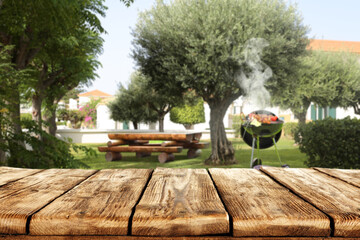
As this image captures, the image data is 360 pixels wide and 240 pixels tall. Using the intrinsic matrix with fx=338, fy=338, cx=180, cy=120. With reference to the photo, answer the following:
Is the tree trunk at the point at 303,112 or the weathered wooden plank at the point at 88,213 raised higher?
the tree trunk at the point at 303,112

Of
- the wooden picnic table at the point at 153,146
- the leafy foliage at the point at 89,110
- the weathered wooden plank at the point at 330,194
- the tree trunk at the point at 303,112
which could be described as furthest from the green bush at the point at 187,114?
the weathered wooden plank at the point at 330,194

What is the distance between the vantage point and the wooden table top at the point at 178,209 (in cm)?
110

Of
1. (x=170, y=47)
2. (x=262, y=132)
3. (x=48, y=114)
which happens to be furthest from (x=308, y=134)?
(x=48, y=114)

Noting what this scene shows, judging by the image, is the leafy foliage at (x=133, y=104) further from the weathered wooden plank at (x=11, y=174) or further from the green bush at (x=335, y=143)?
the weathered wooden plank at (x=11, y=174)

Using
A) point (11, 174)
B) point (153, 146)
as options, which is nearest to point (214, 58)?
point (153, 146)

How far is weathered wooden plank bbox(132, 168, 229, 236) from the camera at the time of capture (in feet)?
3.59

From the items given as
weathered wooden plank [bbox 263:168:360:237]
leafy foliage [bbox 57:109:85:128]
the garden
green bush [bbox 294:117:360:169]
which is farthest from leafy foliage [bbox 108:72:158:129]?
weathered wooden plank [bbox 263:168:360:237]

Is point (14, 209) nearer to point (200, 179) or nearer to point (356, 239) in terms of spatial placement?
point (200, 179)

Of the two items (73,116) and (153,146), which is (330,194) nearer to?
(153,146)

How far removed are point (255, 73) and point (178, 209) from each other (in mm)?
11212

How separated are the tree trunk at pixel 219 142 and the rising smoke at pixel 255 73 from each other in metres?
1.28

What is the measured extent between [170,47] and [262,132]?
5.72 m

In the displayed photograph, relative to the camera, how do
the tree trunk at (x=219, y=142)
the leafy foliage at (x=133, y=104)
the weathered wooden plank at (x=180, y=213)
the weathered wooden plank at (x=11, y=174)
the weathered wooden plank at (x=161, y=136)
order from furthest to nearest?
1. the leafy foliage at (x=133, y=104)
2. the tree trunk at (x=219, y=142)
3. the weathered wooden plank at (x=161, y=136)
4. the weathered wooden plank at (x=11, y=174)
5. the weathered wooden plank at (x=180, y=213)

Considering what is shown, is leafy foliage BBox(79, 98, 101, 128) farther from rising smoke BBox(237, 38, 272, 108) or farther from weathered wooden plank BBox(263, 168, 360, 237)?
weathered wooden plank BBox(263, 168, 360, 237)
